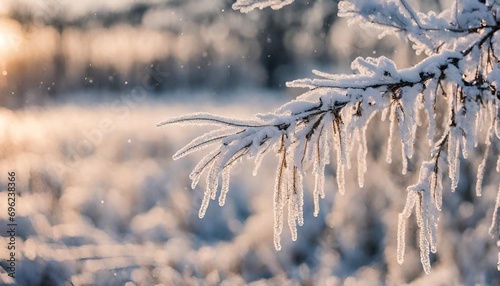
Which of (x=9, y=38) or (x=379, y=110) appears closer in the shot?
(x=379, y=110)

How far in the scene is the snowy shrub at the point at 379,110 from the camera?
2418 millimetres

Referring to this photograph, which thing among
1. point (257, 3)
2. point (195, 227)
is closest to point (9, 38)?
point (195, 227)

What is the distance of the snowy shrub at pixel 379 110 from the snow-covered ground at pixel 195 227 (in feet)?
18.2

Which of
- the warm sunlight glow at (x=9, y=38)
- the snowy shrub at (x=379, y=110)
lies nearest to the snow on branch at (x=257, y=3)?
the snowy shrub at (x=379, y=110)

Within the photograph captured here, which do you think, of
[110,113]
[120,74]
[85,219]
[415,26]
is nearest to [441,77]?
[415,26]

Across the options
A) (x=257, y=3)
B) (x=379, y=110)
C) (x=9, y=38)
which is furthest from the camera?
(x=9, y=38)

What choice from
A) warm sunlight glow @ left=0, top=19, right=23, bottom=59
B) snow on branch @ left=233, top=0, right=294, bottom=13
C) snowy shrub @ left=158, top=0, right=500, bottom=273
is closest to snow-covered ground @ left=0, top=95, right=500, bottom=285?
warm sunlight glow @ left=0, top=19, right=23, bottom=59

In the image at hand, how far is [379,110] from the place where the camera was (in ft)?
8.23

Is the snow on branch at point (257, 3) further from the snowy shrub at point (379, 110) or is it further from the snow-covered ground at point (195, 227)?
the snow-covered ground at point (195, 227)

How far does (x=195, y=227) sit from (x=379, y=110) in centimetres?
972

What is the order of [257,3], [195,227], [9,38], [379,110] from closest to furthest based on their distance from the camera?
1. [379,110]
2. [257,3]
3. [195,227]
4. [9,38]

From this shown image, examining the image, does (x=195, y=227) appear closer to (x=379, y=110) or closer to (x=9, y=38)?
(x=9, y=38)

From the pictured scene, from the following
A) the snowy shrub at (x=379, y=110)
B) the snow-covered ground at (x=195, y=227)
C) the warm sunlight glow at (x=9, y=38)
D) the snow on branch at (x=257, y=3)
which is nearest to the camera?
the snowy shrub at (x=379, y=110)

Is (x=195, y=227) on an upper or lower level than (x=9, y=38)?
lower
